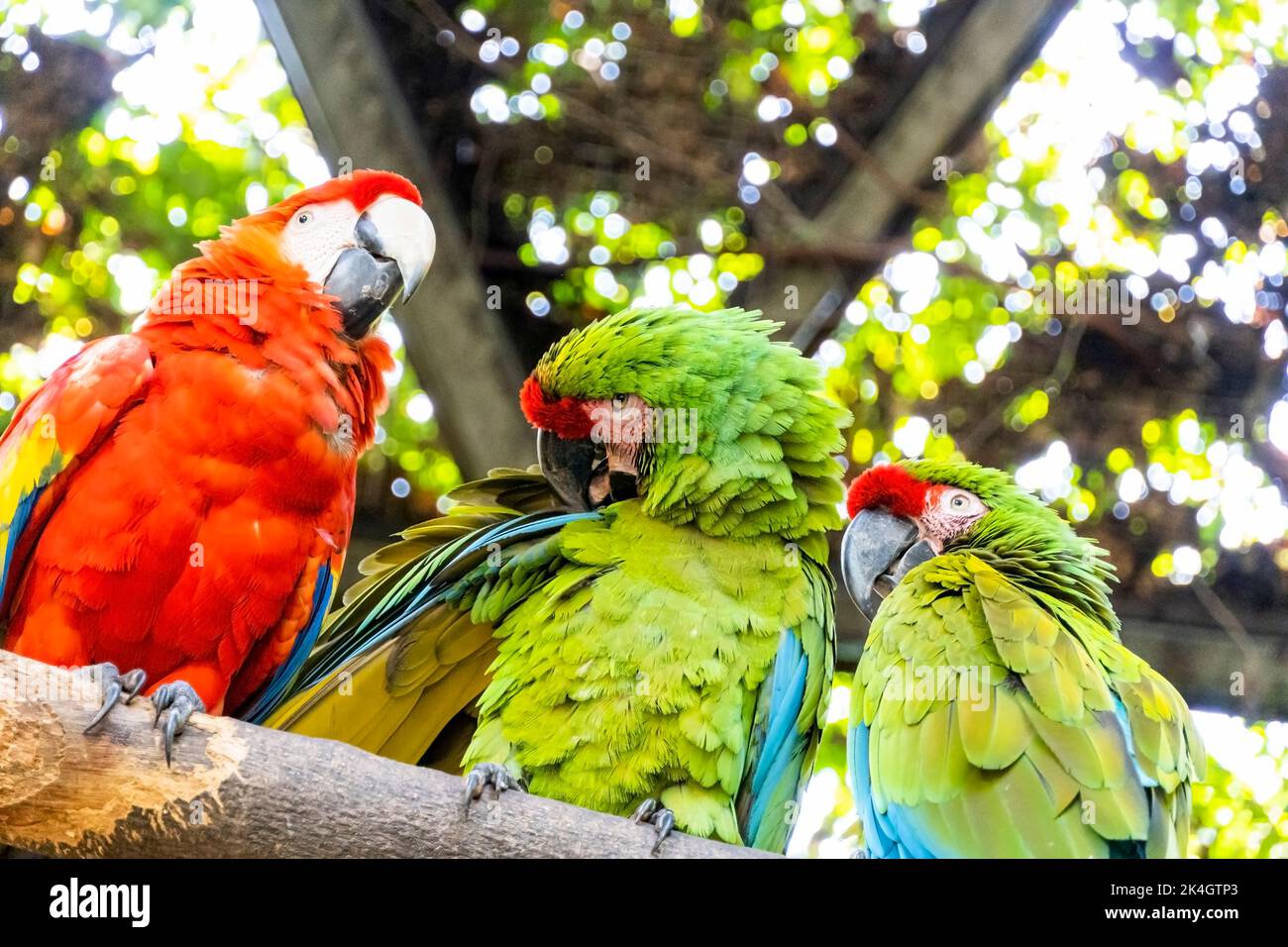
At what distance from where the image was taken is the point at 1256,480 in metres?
3.40

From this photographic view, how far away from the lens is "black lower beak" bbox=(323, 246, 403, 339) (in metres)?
2.13

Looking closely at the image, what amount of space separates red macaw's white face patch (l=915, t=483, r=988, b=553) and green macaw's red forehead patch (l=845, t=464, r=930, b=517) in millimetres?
17

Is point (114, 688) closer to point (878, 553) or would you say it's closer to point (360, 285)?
point (360, 285)

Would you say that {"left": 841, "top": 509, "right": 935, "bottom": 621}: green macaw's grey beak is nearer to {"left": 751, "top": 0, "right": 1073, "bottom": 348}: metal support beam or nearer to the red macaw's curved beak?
{"left": 751, "top": 0, "right": 1073, "bottom": 348}: metal support beam

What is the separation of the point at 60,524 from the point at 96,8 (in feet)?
6.41

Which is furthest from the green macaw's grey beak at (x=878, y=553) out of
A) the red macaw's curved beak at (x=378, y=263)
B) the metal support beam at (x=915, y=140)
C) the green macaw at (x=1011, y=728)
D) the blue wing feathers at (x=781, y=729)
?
the red macaw's curved beak at (x=378, y=263)

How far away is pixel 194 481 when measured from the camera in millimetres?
1941

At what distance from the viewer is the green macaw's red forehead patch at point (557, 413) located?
226 centimetres

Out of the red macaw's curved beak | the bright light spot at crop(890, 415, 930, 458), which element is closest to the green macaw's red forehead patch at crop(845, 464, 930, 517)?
the bright light spot at crop(890, 415, 930, 458)

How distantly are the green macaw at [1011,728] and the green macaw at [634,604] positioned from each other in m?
0.17

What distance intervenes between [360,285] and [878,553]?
46.7 inches
